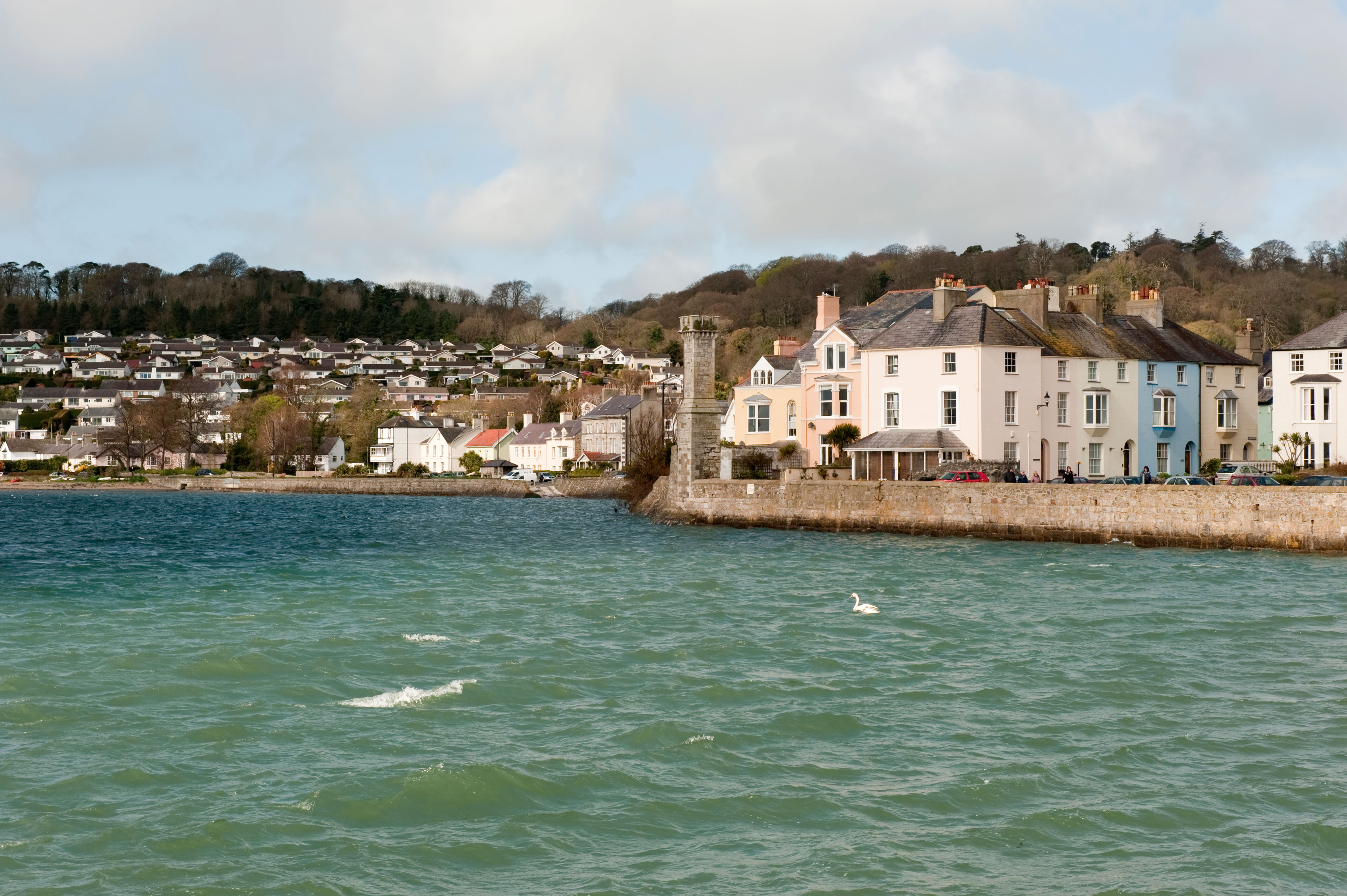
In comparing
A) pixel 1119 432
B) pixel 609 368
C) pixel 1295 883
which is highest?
pixel 609 368

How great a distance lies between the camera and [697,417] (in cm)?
4591

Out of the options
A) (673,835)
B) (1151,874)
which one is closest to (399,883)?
(673,835)

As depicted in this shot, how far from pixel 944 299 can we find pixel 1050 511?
46.4 ft

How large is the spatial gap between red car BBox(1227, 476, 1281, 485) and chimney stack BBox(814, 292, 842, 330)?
22033 mm

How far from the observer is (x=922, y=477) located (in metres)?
44.1

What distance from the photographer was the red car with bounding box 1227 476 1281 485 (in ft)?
113

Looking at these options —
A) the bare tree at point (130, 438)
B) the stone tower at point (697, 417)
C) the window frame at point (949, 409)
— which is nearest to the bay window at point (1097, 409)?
the window frame at point (949, 409)

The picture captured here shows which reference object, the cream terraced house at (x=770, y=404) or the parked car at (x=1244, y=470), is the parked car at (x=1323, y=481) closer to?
the parked car at (x=1244, y=470)

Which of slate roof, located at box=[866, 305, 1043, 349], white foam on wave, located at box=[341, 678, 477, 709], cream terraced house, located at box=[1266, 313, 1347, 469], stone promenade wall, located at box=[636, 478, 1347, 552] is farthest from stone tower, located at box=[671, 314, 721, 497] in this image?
white foam on wave, located at box=[341, 678, 477, 709]

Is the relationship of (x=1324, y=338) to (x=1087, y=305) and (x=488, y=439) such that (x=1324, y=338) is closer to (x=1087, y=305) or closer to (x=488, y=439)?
(x=1087, y=305)

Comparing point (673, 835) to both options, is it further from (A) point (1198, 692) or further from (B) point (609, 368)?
(B) point (609, 368)

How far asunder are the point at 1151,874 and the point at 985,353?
122ft

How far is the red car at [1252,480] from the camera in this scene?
113 ft

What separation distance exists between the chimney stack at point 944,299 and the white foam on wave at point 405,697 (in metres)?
35.0
